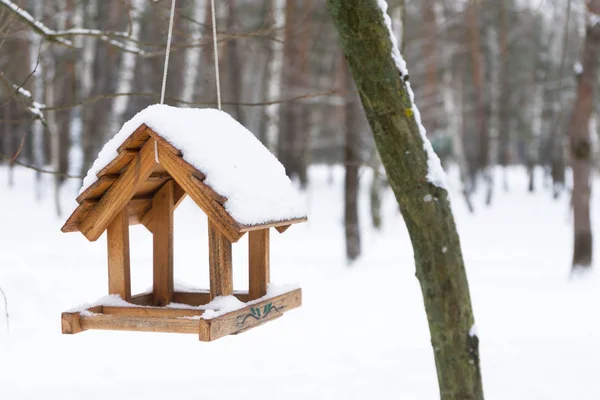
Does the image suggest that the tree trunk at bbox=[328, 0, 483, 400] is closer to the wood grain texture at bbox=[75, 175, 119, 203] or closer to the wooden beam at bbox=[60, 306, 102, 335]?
the wood grain texture at bbox=[75, 175, 119, 203]

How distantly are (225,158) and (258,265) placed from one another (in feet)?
2.12

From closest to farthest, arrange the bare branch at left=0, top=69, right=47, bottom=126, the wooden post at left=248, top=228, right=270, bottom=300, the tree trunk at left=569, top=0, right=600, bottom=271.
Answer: the wooden post at left=248, top=228, right=270, bottom=300 < the bare branch at left=0, top=69, right=47, bottom=126 < the tree trunk at left=569, top=0, right=600, bottom=271

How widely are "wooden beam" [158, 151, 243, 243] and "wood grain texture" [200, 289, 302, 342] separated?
11.1 inches

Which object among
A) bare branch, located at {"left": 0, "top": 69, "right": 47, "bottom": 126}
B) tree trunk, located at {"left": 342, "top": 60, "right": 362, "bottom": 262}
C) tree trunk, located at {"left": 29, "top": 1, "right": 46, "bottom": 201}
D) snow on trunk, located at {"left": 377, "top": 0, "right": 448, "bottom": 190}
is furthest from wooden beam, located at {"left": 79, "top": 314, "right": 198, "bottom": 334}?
tree trunk, located at {"left": 29, "top": 1, "right": 46, "bottom": 201}

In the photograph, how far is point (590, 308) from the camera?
7.41 metres

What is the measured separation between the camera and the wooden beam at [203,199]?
2.51 meters

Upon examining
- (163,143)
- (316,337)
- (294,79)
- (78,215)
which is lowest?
(316,337)

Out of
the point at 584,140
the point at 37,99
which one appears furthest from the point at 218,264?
the point at 37,99

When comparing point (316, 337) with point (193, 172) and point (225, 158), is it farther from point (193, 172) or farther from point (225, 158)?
point (193, 172)

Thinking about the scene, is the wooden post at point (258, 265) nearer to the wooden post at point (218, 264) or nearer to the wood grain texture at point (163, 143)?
the wooden post at point (218, 264)

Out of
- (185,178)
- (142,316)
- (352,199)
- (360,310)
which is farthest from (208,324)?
(352,199)

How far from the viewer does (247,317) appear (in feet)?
9.06

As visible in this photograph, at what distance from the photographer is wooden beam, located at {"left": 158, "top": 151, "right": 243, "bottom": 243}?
251 cm

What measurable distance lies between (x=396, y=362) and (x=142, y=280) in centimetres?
398
